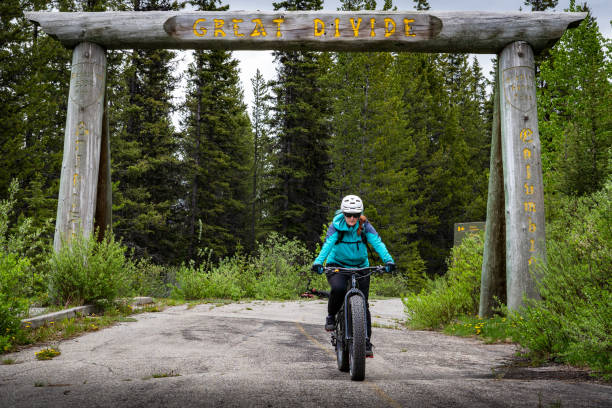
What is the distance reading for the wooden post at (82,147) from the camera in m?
8.95

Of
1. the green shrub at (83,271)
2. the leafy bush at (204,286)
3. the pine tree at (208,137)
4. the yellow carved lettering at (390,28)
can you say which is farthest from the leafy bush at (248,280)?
the pine tree at (208,137)

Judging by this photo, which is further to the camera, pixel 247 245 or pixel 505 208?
pixel 247 245

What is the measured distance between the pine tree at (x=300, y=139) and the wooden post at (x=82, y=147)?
92.3 ft

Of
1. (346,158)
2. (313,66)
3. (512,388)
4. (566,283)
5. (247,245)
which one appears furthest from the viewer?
(247,245)

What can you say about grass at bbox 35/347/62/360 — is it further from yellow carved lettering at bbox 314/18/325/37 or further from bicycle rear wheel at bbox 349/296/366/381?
yellow carved lettering at bbox 314/18/325/37

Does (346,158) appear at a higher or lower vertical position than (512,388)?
higher

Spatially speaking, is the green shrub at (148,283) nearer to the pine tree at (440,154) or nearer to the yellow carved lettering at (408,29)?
the yellow carved lettering at (408,29)

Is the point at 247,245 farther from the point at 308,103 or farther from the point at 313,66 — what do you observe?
the point at 313,66

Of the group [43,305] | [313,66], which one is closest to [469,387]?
[43,305]

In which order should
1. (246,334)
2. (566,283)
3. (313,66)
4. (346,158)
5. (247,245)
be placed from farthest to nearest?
(247,245)
(313,66)
(346,158)
(246,334)
(566,283)

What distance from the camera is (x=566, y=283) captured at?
5898mm

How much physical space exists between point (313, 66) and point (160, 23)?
1193 inches

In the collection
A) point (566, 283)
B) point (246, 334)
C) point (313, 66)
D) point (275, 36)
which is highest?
point (313, 66)

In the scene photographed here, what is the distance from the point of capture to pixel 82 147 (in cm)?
902
